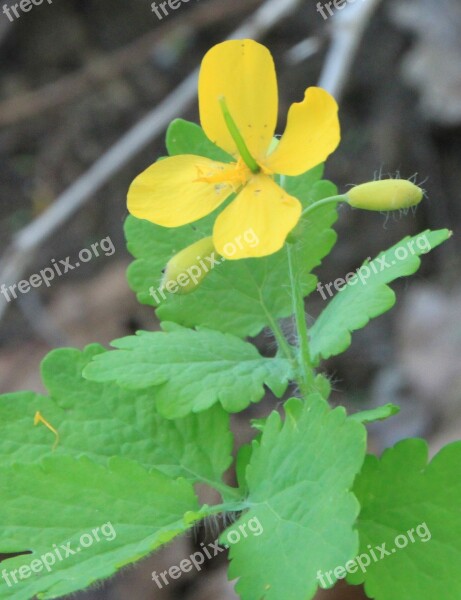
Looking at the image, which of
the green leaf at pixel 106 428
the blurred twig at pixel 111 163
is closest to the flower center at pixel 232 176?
the green leaf at pixel 106 428

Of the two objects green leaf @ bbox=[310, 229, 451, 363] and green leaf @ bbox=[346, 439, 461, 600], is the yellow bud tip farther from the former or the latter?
green leaf @ bbox=[346, 439, 461, 600]

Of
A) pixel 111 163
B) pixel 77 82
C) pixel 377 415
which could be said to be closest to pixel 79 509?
pixel 377 415

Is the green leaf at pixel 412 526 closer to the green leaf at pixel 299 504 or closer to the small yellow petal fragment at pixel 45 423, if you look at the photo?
the green leaf at pixel 299 504

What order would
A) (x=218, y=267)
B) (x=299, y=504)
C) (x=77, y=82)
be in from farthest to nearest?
(x=77, y=82) < (x=218, y=267) < (x=299, y=504)

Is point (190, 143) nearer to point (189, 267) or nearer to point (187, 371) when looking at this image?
point (189, 267)

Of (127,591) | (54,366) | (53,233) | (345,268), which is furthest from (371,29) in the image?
(54,366)

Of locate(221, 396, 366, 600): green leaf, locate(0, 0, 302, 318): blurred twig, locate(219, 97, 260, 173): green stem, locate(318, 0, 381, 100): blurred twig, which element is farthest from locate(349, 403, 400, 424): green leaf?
locate(0, 0, 302, 318): blurred twig

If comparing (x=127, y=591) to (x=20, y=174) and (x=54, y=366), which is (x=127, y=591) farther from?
(x=20, y=174)
